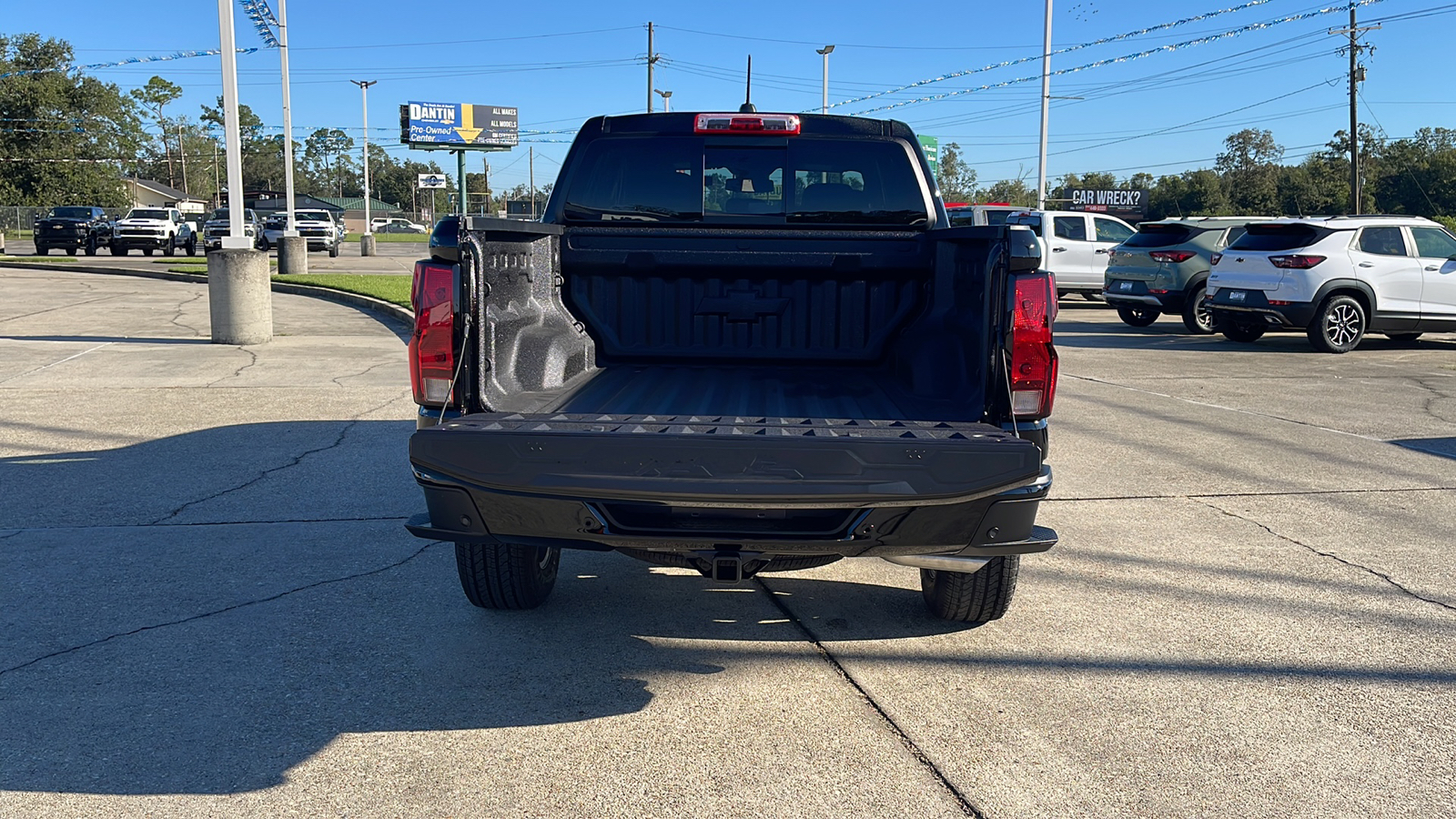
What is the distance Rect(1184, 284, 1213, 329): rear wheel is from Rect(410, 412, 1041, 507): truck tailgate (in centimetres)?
1496

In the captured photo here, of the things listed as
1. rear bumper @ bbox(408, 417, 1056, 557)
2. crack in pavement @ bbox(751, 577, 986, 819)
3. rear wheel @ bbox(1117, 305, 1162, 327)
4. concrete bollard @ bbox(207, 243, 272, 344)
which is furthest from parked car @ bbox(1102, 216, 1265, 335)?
rear bumper @ bbox(408, 417, 1056, 557)

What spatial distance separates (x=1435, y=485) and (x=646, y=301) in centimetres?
533

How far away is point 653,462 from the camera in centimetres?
324

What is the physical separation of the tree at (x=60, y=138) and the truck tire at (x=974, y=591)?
80.4 m

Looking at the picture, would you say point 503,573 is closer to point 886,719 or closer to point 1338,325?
point 886,719

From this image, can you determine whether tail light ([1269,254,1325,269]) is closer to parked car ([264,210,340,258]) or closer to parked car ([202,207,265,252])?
parked car ([202,207,265,252])

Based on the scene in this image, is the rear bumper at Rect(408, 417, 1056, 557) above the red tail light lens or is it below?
below

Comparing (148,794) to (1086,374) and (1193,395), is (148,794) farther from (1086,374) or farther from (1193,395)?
(1086,374)

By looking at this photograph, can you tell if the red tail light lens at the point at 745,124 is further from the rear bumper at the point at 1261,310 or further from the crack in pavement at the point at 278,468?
the rear bumper at the point at 1261,310

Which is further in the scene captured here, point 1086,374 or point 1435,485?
point 1086,374

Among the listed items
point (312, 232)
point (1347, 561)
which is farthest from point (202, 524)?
point (312, 232)

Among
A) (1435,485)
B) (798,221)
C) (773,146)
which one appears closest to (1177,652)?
(798,221)

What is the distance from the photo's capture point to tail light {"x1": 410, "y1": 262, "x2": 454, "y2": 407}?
371 cm

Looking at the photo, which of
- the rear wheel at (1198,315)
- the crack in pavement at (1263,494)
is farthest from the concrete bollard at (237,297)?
the rear wheel at (1198,315)
